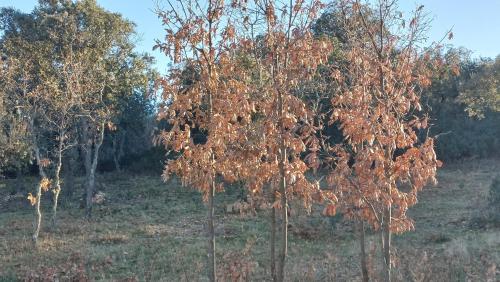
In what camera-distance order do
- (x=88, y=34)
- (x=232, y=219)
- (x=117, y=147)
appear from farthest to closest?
(x=117, y=147) → (x=88, y=34) → (x=232, y=219)

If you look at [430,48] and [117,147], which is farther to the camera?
[117,147]

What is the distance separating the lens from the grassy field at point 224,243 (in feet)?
31.1

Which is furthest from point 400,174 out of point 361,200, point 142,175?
point 142,175

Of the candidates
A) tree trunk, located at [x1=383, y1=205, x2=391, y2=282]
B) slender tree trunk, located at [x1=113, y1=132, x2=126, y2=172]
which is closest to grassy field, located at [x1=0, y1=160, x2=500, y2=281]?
tree trunk, located at [x1=383, y1=205, x2=391, y2=282]

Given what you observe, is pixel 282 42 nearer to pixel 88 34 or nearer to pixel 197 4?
pixel 197 4

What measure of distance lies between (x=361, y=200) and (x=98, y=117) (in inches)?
546

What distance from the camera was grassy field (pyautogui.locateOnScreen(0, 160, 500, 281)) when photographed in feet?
31.1

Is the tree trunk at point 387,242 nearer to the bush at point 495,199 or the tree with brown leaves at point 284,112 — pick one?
the tree with brown leaves at point 284,112

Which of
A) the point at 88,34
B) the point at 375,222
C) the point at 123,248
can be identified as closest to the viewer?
the point at 375,222

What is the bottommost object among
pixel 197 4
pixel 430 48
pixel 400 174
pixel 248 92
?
pixel 400 174

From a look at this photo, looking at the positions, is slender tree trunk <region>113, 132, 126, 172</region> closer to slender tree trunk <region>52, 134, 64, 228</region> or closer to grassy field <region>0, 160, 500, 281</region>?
grassy field <region>0, 160, 500, 281</region>

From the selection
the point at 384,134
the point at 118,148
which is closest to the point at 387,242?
the point at 384,134

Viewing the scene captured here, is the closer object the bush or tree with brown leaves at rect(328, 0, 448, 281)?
tree with brown leaves at rect(328, 0, 448, 281)

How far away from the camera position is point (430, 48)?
19.5 ft
